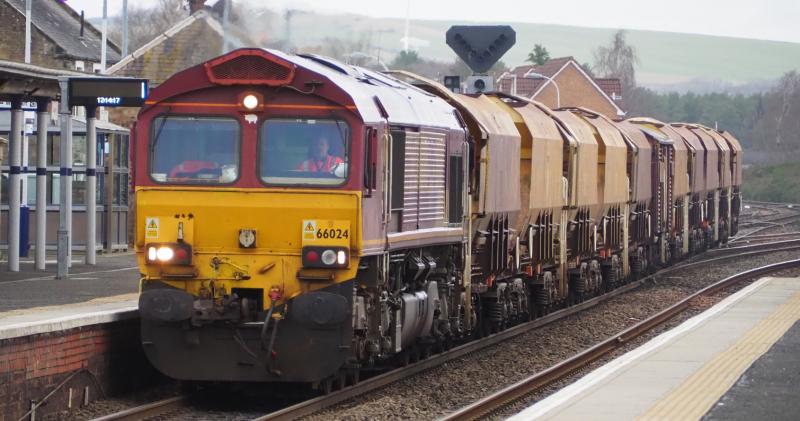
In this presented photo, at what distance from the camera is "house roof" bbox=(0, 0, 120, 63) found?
48.8 m

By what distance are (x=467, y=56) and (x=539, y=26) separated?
119 m

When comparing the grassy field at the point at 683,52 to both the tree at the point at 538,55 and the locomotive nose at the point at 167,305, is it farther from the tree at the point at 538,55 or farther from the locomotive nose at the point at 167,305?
the locomotive nose at the point at 167,305

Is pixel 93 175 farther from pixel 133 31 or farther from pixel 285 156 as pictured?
pixel 133 31

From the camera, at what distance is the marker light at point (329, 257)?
13.2 m

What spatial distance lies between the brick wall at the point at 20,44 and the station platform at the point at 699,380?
32644 mm

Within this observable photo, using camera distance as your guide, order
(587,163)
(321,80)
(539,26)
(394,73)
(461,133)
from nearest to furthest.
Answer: (321,80) < (461,133) < (394,73) < (587,163) < (539,26)

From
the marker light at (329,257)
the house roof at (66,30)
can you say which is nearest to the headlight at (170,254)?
the marker light at (329,257)

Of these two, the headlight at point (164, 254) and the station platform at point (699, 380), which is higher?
the headlight at point (164, 254)

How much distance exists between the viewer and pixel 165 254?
44.0 feet

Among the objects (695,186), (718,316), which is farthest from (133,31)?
(718,316)

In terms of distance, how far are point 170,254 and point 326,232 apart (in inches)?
57.6

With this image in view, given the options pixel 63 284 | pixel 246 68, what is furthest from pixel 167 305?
pixel 63 284

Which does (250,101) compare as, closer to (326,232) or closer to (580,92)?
(326,232)

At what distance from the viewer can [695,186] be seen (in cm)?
3938
